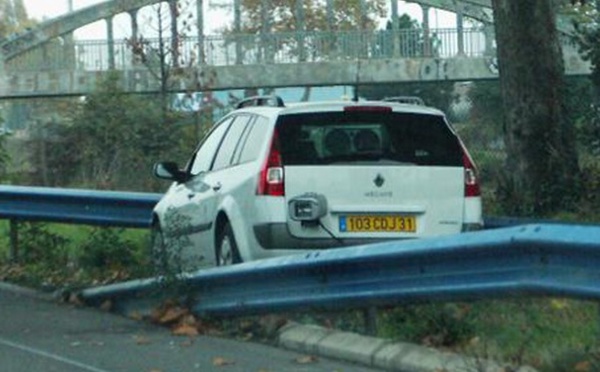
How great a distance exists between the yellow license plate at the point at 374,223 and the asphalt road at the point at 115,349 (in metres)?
1.56

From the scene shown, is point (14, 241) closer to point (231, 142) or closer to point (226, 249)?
point (231, 142)

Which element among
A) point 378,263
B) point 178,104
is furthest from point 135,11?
point 378,263

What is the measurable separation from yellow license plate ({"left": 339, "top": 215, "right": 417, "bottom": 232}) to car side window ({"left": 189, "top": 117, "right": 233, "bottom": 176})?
2.18 meters

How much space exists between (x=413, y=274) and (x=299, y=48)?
4161 cm

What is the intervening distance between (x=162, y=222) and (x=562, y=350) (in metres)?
5.59

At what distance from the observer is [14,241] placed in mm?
16766

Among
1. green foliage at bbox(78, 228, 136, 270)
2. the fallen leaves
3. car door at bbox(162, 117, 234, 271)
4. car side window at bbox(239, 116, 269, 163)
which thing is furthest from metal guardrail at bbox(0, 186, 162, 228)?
the fallen leaves

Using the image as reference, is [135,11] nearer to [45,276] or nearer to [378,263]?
[45,276]

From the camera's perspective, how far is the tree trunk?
18.9 metres

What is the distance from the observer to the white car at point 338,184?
12734mm

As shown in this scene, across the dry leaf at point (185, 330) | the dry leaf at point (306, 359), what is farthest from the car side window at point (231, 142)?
the dry leaf at point (306, 359)

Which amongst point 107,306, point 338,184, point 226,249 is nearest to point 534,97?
point 226,249

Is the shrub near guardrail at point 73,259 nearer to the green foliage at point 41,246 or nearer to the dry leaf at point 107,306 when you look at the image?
the green foliage at point 41,246

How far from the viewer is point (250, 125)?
1379 centimetres
